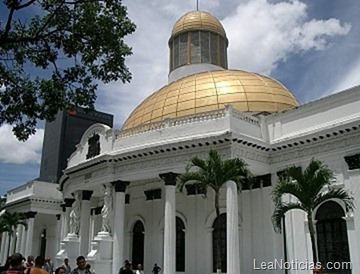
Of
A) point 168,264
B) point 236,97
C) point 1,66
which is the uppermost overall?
point 236,97

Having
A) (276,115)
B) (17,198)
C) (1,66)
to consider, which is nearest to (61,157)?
(17,198)

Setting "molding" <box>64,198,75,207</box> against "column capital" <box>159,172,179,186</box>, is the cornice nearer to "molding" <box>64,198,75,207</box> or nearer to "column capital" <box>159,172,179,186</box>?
"column capital" <box>159,172,179,186</box>

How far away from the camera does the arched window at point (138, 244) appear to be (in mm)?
25516

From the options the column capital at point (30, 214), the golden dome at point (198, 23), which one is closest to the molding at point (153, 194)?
the golden dome at point (198, 23)

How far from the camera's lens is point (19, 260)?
6.68 meters

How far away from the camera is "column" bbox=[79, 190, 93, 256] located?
24.6 m

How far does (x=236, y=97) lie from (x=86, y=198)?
10.4m

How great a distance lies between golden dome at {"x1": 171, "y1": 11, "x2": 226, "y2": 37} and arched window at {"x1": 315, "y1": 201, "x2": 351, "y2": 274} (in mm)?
19447

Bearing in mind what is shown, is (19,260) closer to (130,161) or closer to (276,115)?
(130,161)

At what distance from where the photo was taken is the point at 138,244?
25938 mm

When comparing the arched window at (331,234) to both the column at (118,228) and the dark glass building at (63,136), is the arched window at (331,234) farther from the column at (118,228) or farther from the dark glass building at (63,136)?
the dark glass building at (63,136)

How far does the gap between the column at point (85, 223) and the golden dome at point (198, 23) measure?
1569 centimetres

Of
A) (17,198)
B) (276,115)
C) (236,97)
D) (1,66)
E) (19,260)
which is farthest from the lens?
(17,198)

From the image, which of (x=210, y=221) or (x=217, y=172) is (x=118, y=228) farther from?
(x=217, y=172)
